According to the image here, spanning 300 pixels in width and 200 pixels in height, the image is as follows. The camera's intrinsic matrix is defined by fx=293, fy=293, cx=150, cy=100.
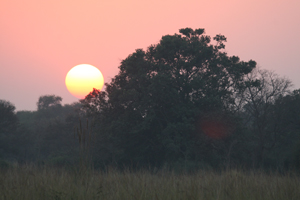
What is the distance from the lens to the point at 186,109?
24.4m

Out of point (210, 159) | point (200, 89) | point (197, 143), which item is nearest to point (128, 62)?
point (200, 89)

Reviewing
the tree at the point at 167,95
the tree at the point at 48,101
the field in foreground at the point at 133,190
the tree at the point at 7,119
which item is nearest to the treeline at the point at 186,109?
the tree at the point at 167,95

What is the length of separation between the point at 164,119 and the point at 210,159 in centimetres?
522

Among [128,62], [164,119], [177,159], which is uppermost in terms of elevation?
[128,62]

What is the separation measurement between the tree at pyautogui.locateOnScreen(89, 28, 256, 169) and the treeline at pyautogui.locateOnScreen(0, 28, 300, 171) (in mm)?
84

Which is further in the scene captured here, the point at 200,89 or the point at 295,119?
the point at 295,119

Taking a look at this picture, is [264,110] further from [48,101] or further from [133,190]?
[48,101]

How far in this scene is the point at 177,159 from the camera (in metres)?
24.6

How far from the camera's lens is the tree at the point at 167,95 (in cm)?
2459

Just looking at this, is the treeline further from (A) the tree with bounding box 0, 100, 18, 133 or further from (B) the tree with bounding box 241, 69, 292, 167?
(A) the tree with bounding box 0, 100, 18, 133

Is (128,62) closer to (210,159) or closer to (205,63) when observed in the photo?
Answer: (205,63)

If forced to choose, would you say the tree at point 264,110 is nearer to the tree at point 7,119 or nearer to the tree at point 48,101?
the tree at point 7,119

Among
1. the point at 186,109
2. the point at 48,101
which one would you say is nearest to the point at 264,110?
the point at 186,109

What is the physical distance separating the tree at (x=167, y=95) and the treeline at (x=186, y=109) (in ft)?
0.27
